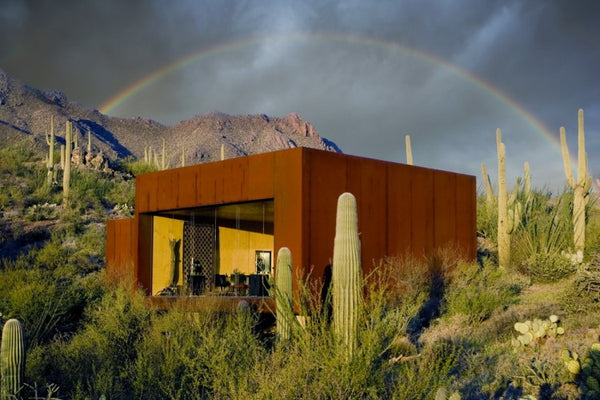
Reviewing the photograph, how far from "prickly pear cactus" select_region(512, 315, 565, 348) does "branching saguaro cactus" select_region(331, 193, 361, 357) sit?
3576mm

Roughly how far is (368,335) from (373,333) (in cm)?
12

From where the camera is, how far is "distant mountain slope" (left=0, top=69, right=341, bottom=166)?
172 feet

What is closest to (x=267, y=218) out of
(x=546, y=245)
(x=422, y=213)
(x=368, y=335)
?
(x=422, y=213)

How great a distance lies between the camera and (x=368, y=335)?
274 inches

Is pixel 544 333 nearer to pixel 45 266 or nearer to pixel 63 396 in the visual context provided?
pixel 63 396

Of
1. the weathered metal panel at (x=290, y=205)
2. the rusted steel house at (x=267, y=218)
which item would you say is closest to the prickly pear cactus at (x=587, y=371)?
the rusted steel house at (x=267, y=218)

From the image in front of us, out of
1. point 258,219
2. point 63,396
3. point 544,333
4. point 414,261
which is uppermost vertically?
point 258,219

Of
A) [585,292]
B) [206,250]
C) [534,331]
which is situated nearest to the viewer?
[534,331]

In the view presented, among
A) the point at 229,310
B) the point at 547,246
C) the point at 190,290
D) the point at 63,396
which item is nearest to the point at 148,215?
the point at 190,290

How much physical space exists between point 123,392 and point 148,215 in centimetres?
880

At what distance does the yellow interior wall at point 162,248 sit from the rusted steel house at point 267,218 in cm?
3

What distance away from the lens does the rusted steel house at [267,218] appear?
12.8 meters

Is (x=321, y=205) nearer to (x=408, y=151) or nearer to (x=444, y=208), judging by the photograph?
(x=444, y=208)

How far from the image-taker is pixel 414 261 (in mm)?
14719
